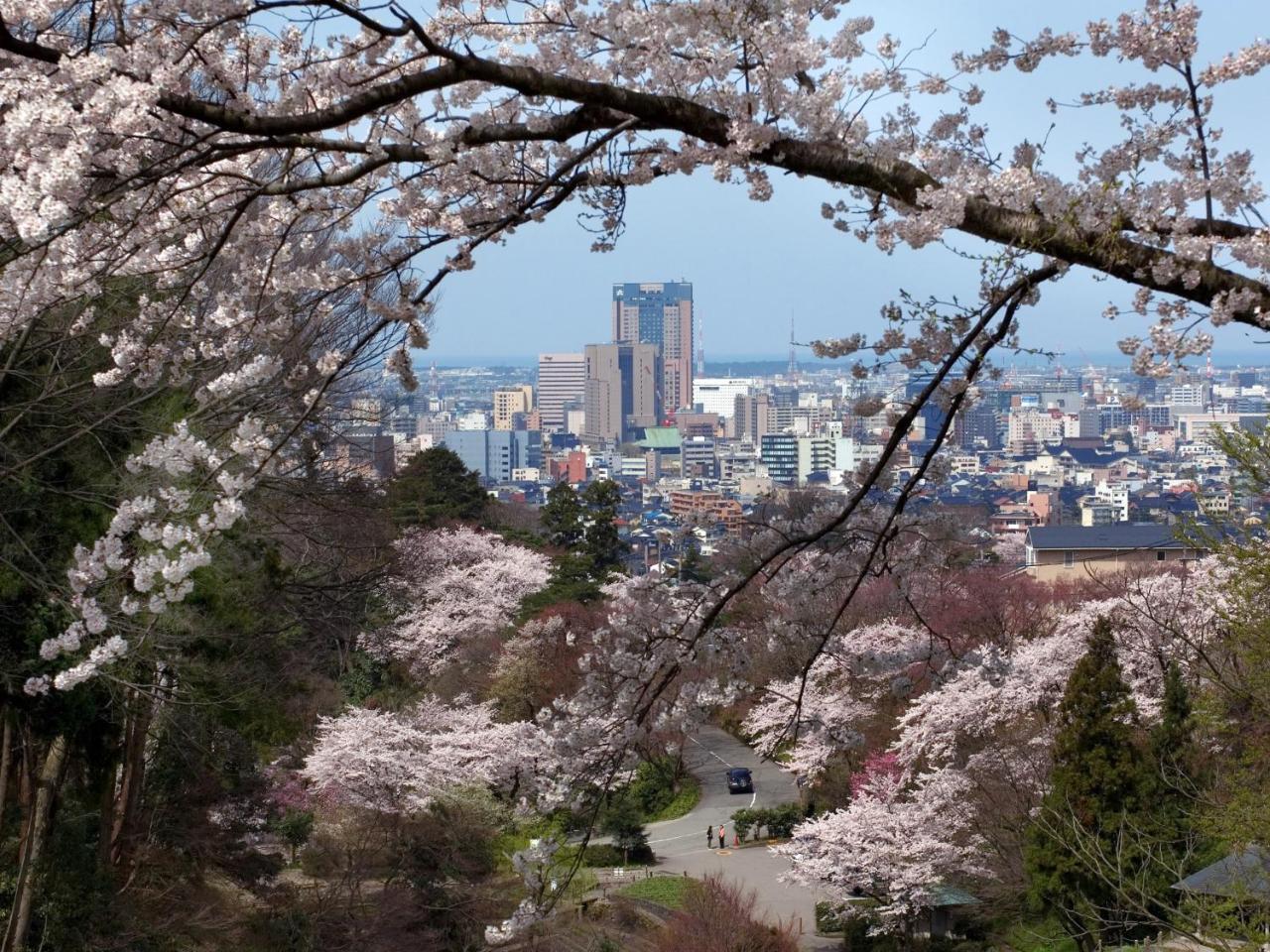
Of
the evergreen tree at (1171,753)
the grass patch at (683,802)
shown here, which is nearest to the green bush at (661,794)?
the grass patch at (683,802)

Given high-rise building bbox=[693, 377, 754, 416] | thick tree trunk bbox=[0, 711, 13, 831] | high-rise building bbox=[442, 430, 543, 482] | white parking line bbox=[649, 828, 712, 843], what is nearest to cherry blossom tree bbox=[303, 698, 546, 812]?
white parking line bbox=[649, 828, 712, 843]

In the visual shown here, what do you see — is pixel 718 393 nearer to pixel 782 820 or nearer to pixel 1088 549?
pixel 1088 549

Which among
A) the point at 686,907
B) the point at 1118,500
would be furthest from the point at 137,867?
the point at 1118,500

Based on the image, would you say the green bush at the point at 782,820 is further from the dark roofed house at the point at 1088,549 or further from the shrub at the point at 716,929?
the dark roofed house at the point at 1088,549

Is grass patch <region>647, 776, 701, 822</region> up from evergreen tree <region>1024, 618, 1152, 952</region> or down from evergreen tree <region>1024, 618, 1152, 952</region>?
down

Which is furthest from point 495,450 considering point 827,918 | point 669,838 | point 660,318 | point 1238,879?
point 1238,879

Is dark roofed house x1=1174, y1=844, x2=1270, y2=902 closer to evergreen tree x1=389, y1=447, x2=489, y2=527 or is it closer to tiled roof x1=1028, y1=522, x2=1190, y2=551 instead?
evergreen tree x1=389, y1=447, x2=489, y2=527

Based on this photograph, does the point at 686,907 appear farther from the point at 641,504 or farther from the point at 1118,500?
the point at 641,504
